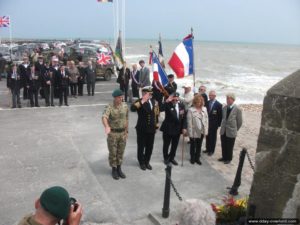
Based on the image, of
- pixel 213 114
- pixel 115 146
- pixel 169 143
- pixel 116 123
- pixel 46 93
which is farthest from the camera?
pixel 46 93

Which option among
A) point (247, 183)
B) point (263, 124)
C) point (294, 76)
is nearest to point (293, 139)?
point (263, 124)

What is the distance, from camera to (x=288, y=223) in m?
4.11

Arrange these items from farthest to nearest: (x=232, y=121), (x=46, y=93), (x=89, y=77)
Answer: (x=89, y=77) → (x=46, y=93) → (x=232, y=121)

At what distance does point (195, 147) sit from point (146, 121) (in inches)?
61.2

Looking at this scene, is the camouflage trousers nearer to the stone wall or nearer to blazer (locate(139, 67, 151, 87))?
the stone wall

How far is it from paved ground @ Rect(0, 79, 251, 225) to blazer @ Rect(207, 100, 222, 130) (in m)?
0.91

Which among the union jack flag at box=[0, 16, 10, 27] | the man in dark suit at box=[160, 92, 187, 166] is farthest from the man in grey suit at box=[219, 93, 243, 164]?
the union jack flag at box=[0, 16, 10, 27]

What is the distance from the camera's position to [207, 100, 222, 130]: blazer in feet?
28.4

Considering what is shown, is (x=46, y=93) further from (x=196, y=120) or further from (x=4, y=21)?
(x=4, y=21)

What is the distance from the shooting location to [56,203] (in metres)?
2.63

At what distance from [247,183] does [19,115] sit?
7.99 metres

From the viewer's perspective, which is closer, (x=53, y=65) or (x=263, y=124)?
(x=263, y=124)

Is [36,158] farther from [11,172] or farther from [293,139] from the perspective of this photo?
[293,139]

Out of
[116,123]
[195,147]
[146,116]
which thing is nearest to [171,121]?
[146,116]
